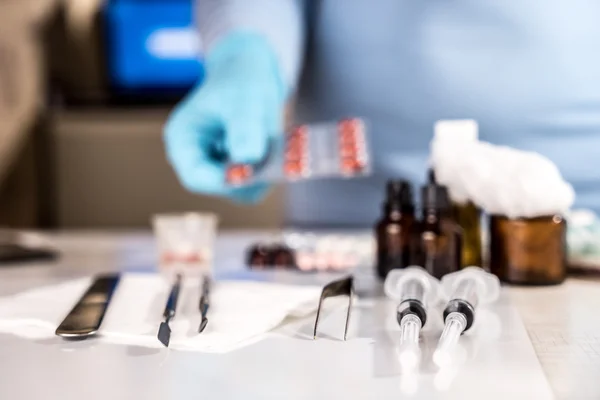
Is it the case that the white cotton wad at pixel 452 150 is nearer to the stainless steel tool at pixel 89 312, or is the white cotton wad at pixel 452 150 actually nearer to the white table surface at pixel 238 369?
the white table surface at pixel 238 369

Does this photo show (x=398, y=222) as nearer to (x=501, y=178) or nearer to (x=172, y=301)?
(x=501, y=178)

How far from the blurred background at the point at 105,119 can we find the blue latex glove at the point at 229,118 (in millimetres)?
1312

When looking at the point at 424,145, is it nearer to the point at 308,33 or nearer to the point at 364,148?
the point at 308,33

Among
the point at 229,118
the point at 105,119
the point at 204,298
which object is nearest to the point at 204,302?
the point at 204,298

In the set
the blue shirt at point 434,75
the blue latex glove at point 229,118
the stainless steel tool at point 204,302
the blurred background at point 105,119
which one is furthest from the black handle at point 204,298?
the blurred background at point 105,119

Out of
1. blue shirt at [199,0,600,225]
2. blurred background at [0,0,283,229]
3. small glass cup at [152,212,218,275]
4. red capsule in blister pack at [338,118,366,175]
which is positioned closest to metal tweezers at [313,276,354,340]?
red capsule in blister pack at [338,118,366,175]

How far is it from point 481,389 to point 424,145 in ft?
2.82

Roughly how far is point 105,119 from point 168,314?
1978 mm

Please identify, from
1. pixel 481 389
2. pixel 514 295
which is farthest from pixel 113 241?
pixel 481 389

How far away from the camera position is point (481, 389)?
441 millimetres

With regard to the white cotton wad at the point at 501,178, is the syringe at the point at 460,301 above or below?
below

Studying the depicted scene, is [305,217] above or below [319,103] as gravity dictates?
below

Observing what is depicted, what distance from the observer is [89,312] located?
617 mm

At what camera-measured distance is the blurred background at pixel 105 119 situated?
2439 mm
